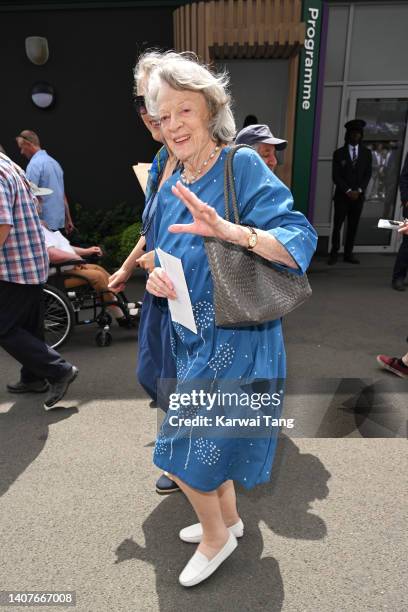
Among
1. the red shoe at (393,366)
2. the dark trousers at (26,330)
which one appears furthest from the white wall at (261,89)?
the dark trousers at (26,330)

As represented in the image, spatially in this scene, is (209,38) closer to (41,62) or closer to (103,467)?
(41,62)

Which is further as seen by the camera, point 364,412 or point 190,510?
point 364,412

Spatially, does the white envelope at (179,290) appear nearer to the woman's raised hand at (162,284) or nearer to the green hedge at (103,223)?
the woman's raised hand at (162,284)

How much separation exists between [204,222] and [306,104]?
619 centimetres

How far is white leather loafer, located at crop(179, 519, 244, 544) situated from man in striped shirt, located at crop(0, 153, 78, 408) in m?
1.47

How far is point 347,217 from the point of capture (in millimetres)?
7520

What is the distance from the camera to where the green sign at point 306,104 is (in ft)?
20.6

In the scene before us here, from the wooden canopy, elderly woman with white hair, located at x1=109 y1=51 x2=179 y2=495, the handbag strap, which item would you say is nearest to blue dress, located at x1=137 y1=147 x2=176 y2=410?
elderly woman with white hair, located at x1=109 y1=51 x2=179 y2=495

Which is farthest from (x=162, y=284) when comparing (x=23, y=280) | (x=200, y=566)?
(x=23, y=280)

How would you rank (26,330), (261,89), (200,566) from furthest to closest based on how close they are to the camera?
(261,89), (26,330), (200,566)

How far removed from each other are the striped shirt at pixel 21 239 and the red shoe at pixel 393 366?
267 centimetres

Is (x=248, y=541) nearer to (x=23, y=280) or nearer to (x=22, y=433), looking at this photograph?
(x=22, y=433)

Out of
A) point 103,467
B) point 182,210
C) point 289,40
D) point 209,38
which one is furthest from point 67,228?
point 182,210

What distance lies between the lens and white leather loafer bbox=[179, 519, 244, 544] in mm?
2111
